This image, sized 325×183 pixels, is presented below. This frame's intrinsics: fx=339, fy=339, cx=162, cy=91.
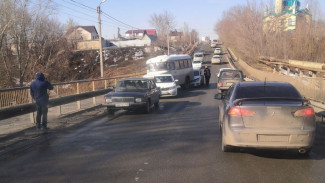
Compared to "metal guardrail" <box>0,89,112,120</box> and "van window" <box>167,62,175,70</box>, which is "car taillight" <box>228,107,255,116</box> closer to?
"metal guardrail" <box>0,89,112,120</box>

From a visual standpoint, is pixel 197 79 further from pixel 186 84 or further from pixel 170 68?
pixel 170 68

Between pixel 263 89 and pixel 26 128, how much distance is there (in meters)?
6.77

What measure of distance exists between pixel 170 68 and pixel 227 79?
5.46m

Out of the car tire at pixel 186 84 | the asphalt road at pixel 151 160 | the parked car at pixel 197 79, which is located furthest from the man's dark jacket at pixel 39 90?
the parked car at pixel 197 79

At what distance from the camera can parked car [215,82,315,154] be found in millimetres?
6008

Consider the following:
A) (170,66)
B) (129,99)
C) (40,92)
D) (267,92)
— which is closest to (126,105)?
(129,99)

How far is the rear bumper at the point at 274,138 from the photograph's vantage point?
19.6 feet

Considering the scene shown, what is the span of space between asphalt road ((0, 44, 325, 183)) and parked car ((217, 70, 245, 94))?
11261 millimetres

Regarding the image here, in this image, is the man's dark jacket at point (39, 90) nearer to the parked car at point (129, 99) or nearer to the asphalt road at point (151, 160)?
the asphalt road at point (151, 160)

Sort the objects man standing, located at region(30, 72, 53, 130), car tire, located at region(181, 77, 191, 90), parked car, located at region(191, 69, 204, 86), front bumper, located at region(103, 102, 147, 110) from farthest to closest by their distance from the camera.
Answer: parked car, located at region(191, 69, 204, 86) < car tire, located at region(181, 77, 191, 90) < front bumper, located at region(103, 102, 147, 110) < man standing, located at region(30, 72, 53, 130)

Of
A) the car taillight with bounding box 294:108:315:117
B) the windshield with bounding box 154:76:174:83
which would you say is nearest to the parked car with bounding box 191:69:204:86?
the windshield with bounding box 154:76:174:83

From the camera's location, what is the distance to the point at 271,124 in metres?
6.07

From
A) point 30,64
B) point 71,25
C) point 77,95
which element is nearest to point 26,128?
point 77,95

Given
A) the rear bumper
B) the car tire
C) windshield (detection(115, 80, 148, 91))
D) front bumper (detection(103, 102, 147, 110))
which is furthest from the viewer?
the car tire
